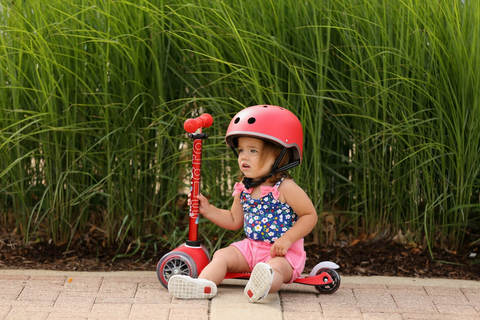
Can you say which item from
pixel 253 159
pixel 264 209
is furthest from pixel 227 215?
pixel 253 159

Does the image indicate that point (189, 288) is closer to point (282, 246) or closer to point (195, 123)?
point (282, 246)

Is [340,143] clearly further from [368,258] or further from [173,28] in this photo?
[173,28]

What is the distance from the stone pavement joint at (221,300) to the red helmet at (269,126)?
2.73 ft

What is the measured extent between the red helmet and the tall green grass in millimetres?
429

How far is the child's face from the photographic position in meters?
3.72

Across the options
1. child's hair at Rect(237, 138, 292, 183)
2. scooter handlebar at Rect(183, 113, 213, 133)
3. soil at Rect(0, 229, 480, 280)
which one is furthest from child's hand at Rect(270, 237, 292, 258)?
scooter handlebar at Rect(183, 113, 213, 133)

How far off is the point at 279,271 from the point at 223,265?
0.30 metres

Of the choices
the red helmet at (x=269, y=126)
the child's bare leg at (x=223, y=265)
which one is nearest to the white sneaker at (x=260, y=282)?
the child's bare leg at (x=223, y=265)

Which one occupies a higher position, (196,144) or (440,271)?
(196,144)

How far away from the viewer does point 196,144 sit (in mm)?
3791

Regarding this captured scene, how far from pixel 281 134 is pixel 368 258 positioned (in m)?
1.22

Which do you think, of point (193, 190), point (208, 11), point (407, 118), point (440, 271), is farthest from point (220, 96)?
point (440, 271)

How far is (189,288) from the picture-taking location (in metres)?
3.56

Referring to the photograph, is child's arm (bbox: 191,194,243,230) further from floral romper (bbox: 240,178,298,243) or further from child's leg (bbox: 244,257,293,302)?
child's leg (bbox: 244,257,293,302)
